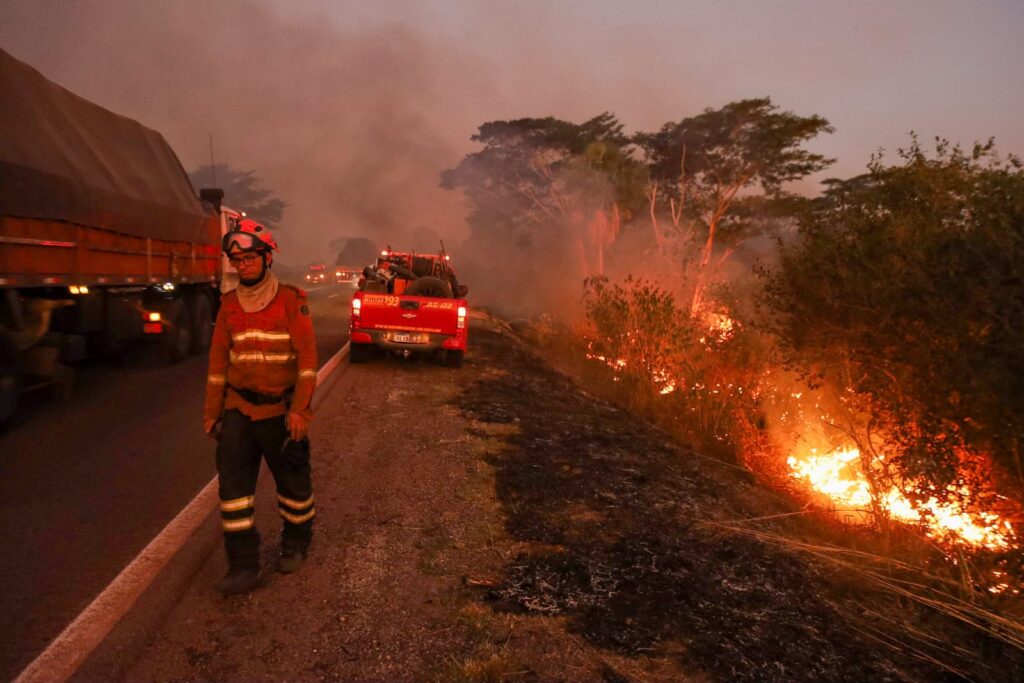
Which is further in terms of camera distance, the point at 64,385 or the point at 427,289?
the point at 427,289

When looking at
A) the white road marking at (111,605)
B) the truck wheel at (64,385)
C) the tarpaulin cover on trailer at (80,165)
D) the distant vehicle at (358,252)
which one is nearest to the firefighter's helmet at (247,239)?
A: the white road marking at (111,605)

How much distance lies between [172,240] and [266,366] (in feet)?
26.0

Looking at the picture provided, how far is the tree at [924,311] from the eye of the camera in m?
4.44

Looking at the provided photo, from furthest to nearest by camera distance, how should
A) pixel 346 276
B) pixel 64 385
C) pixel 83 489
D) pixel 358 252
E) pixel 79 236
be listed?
pixel 358 252, pixel 346 276, pixel 64 385, pixel 79 236, pixel 83 489

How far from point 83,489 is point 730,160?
23.0 m

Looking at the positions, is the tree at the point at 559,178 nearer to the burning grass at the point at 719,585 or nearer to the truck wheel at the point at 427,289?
the truck wheel at the point at 427,289

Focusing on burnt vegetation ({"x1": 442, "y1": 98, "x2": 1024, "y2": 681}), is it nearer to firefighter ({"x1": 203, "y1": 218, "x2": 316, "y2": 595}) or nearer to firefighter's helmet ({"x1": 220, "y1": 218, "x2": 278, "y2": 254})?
firefighter ({"x1": 203, "y1": 218, "x2": 316, "y2": 595})

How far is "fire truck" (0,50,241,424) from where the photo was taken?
624 centimetres

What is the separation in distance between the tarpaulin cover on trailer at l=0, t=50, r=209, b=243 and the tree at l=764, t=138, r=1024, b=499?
300 inches

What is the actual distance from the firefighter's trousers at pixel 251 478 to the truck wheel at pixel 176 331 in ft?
25.2

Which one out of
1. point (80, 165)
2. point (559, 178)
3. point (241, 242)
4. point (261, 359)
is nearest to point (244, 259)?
point (241, 242)

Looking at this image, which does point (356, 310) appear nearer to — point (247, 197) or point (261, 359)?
point (261, 359)

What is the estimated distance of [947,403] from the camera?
A: 496cm

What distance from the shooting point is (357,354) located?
34.6ft
